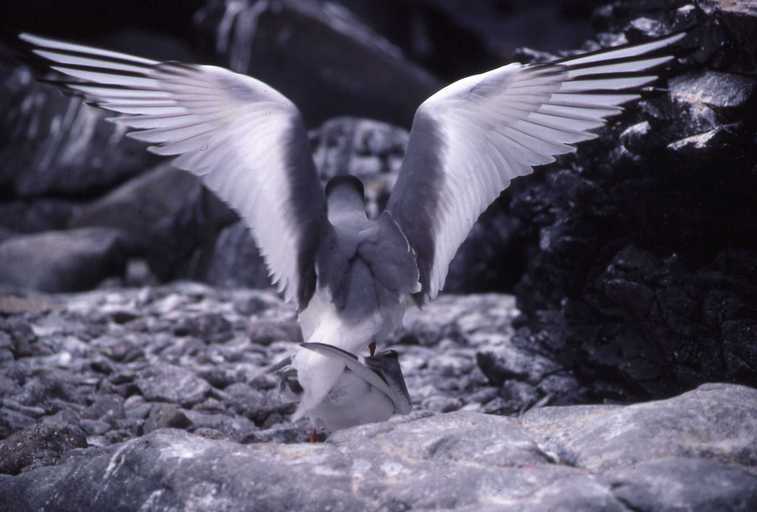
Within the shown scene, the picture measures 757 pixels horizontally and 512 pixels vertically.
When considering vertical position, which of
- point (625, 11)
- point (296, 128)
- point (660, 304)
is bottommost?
point (660, 304)

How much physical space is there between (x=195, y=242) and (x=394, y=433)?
4.62 meters

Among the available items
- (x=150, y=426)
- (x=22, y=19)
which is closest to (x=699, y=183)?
(x=150, y=426)

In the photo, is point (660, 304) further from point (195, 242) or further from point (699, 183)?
point (195, 242)

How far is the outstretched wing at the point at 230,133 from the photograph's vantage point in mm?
2389

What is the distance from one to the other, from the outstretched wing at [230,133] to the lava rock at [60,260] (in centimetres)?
390

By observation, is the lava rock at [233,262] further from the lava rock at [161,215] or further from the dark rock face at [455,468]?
the dark rock face at [455,468]

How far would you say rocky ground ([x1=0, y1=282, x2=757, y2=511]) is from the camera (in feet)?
5.34

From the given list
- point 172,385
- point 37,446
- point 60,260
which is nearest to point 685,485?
point 37,446

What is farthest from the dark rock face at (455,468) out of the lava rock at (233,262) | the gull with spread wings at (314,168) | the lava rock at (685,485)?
the lava rock at (233,262)

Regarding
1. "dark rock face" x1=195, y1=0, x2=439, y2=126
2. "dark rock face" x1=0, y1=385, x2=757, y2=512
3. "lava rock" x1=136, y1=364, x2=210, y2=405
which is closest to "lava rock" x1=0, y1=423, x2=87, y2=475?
"dark rock face" x1=0, y1=385, x2=757, y2=512

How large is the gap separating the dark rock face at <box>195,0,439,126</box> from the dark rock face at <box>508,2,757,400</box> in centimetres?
423

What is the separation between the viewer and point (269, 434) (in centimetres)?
267

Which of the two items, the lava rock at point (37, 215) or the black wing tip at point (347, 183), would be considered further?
the lava rock at point (37, 215)

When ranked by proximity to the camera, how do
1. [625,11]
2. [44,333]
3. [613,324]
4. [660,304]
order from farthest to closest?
1. [44,333]
2. [625,11]
3. [613,324]
4. [660,304]
